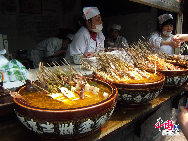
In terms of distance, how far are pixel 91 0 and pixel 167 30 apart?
5.23 meters

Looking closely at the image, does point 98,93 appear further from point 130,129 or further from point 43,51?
point 43,51

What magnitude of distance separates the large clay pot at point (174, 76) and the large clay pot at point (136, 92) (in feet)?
2.00

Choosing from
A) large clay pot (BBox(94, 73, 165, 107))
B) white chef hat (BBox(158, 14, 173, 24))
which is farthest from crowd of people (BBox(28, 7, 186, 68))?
large clay pot (BBox(94, 73, 165, 107))

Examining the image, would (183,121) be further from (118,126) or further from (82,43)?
(82,43)

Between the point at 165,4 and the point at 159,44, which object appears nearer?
the point at 165,4

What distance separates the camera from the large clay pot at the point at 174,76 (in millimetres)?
2353

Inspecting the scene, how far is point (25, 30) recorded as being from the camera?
25.1 feet

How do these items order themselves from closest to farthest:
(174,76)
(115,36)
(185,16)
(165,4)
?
(174,76), (165,4), (185,16), (115,36)

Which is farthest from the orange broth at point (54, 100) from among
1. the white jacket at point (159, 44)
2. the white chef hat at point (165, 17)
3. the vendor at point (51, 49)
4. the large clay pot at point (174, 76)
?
the vendor at point (51, 49)

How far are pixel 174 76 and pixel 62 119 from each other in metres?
1.91

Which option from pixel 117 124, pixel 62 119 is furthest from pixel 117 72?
pixel 62 119

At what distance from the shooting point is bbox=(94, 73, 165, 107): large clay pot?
1.72 meters

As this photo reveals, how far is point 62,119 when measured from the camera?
1.10 m

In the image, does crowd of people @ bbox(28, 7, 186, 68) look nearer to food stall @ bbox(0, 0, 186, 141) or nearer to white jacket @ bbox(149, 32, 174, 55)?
white jacket @ bbox(149, 32, 174, 55)
